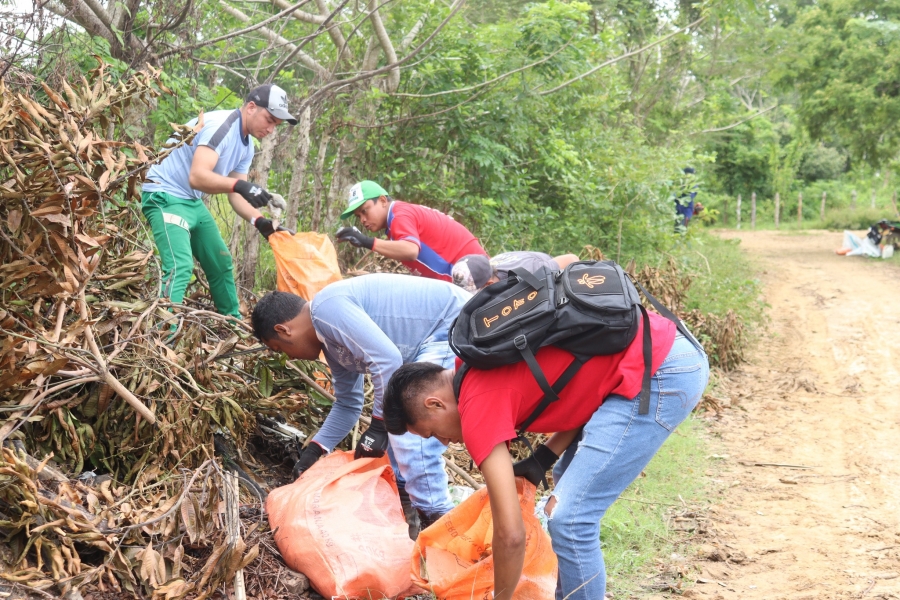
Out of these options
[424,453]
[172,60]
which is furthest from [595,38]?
[424,453]

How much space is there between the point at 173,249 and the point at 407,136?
13.8 ft

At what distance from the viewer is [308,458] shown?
3.65 meters

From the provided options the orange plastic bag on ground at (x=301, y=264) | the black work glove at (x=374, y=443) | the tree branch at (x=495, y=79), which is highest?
the tree branch at (x=495, y=79)

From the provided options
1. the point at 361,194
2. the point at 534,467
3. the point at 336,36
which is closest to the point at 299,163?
the point at 336,36

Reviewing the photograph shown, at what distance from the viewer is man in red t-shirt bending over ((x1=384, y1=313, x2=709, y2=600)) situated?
2420 millimetres

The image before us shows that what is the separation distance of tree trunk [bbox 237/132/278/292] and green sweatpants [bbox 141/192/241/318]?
1439 mm

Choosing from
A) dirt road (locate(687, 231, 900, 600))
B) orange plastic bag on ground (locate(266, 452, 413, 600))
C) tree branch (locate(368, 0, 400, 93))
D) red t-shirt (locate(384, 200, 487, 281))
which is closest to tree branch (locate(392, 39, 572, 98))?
tree branch (locate(368, 0, 400, 93))

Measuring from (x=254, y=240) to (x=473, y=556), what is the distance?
12.9ft

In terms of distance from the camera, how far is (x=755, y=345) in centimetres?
957

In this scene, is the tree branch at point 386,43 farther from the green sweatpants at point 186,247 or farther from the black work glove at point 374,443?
the black work glove at point 374,443

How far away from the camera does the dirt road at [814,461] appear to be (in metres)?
3.94

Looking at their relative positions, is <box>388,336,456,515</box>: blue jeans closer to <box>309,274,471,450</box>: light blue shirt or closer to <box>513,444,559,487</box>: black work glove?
<box>309,274,471,450</box>: light blue shirt

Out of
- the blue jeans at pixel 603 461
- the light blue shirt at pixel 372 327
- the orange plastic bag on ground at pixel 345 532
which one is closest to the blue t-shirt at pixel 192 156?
the light blue shirt at pixel 372 327

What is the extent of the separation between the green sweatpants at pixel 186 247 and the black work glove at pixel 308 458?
1126mm
